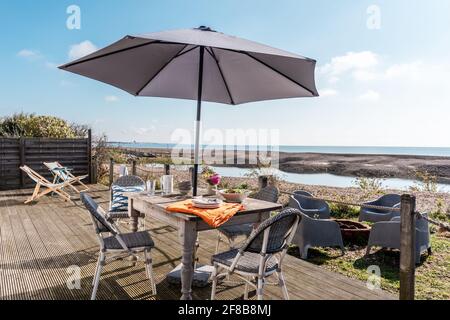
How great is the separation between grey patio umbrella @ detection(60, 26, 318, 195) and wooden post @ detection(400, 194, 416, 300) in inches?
55.4

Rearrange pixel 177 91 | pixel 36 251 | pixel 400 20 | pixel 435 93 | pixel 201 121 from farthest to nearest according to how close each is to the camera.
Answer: pixel 435 93
pixel 400 20
pixel 177 91
pixel 36 251
pixel 201 121

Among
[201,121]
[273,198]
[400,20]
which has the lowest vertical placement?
[273,198]

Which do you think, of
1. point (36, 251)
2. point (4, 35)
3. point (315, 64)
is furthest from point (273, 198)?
point (4, 35)

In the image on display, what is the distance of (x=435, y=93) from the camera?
1902 cm

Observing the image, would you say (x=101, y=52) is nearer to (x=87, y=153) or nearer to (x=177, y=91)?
(x=177, y=91)

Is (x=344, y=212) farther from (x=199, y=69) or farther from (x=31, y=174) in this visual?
(x=31, y=174)

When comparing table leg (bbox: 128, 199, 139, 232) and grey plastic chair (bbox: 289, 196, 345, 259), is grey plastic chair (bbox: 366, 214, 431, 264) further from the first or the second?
table leg (bbox: 128, 199, 139, 232)

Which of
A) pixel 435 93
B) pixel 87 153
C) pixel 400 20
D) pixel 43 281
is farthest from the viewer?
pixel 435 93

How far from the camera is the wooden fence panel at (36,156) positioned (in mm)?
9086

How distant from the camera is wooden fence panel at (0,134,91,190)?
909 centimetres

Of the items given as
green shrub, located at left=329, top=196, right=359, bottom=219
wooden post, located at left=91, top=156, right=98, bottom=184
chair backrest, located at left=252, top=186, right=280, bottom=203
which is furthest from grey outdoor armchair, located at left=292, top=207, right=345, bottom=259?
wooden post, located at left=91, top=156, right=98, bottom=184

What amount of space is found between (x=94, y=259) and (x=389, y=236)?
142 inches

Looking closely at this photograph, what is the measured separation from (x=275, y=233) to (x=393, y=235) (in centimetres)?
261

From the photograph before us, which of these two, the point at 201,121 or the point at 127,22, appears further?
the point at 127,22
